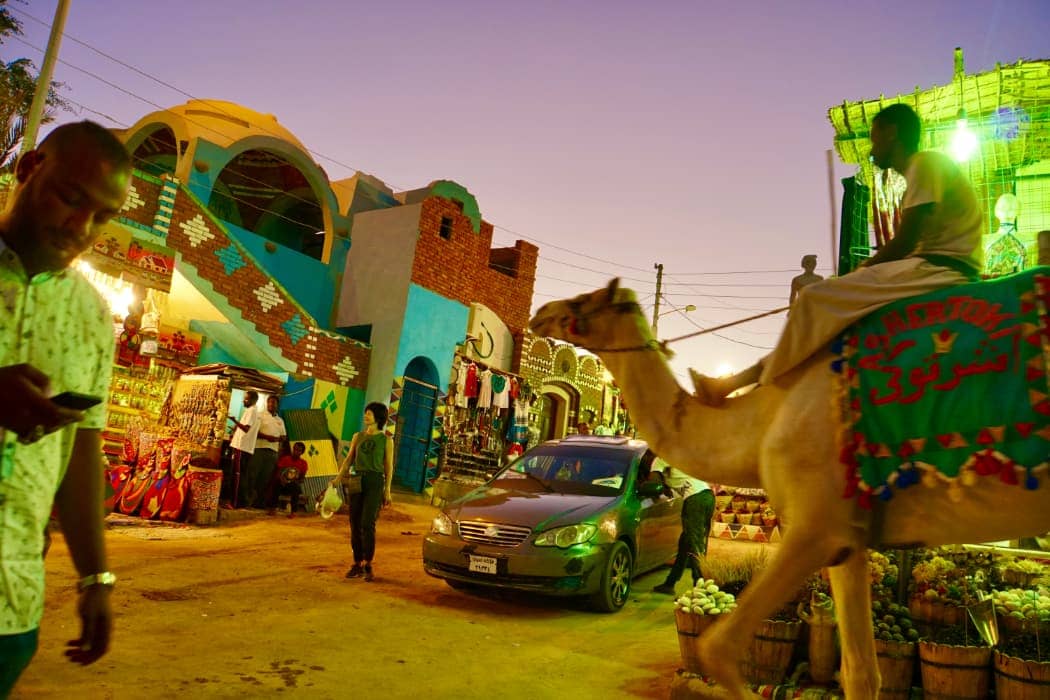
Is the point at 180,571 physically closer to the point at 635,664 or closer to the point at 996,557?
Result: the point at 635,664

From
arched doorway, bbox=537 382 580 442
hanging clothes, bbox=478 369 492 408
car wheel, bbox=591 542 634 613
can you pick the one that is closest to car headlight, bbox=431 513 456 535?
car wheel, bbox=591 542 634 613

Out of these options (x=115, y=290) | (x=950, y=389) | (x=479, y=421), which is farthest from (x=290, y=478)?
(x=950, y=389)

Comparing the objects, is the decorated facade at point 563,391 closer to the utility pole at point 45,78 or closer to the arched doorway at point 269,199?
the arched doorway at point 269,199

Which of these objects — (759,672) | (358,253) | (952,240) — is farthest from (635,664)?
(358,253)

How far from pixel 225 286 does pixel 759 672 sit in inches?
575

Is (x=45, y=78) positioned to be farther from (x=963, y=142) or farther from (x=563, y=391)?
(x=563, y=391)

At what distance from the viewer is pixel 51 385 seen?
1.80 meters

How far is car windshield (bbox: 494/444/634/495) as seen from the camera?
9.46 m

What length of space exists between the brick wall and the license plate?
46.2ft

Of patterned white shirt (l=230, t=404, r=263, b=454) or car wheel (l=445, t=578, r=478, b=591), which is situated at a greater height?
patterned white shirt (l=230, t=404, r=263, b=454)

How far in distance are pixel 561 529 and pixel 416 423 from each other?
46.3ft

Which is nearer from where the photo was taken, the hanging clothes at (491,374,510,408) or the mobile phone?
the mobile phone

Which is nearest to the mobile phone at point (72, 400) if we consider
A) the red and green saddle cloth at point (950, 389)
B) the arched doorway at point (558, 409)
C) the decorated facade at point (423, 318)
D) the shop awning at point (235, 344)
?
the red and green saddle cloth at point (950, 389)

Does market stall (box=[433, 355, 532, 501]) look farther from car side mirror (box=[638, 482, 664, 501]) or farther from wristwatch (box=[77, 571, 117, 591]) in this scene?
wristwatch (box=[77, 571, 117, 591])
